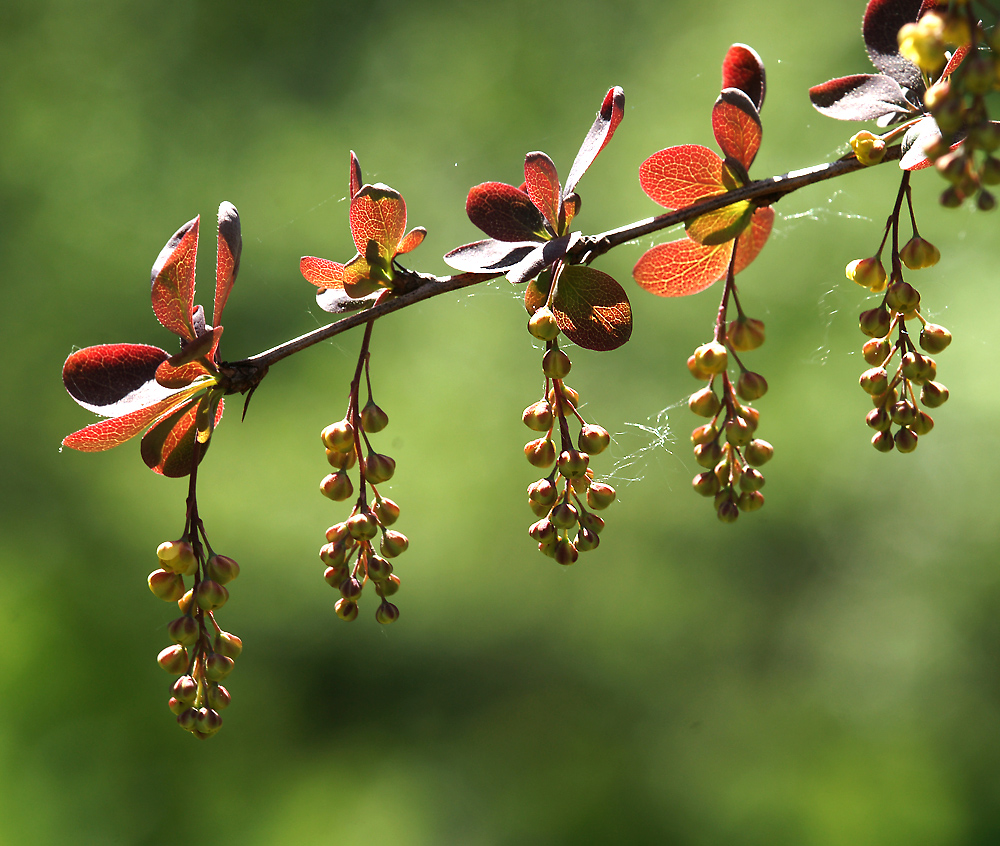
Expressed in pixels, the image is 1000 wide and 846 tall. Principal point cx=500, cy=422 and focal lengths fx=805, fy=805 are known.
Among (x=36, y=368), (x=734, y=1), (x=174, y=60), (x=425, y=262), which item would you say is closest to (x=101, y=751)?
(x=36, y=368)

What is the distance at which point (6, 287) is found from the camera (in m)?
1.92

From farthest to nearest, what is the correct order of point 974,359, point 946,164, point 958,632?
1. point 958,632
2. point 974,359
3. point 946,164

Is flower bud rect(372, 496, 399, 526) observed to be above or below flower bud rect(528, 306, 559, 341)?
below

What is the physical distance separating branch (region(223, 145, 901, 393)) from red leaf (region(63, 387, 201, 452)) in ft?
0.11

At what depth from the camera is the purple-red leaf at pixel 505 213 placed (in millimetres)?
432

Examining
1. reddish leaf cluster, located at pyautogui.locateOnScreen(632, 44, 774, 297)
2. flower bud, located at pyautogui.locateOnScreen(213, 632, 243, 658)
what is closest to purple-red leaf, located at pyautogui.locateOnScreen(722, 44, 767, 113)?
reddish leaf cluster, located at pyautogui.locateOnScreen(632, 44, 774, 297)

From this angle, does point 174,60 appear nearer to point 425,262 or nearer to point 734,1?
point 425,262

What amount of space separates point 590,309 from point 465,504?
1386 mm

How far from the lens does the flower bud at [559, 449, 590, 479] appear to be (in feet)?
1.39

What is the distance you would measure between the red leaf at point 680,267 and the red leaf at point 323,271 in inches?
6.9

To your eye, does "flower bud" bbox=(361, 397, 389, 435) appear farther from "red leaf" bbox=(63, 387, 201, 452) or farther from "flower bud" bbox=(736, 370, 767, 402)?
"flower bud" bbox=(736, 370, 767, 402)

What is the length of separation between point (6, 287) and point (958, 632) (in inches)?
93.5

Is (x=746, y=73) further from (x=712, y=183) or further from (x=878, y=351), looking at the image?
(x=878, y=351)

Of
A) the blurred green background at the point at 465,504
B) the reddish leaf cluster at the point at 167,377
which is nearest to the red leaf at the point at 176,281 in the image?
the reddish leaf cluster at the point at 167,377
